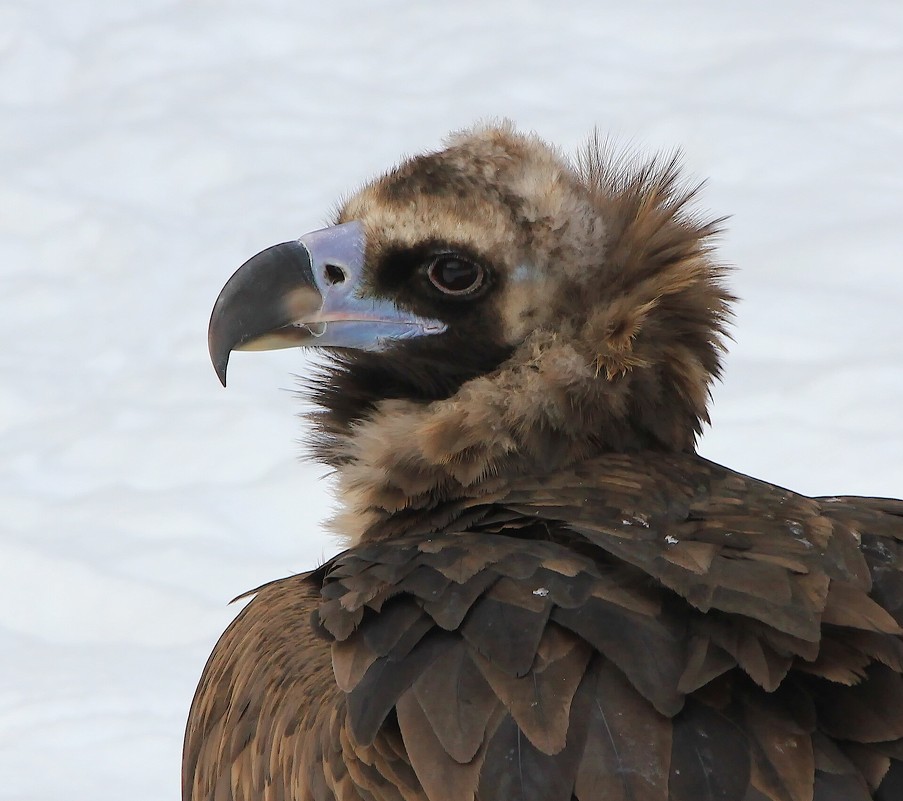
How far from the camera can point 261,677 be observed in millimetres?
3285

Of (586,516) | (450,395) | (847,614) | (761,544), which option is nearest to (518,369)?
(450,395)

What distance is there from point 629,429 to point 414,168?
2.97 feet

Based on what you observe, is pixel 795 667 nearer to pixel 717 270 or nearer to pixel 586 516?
pixel 586 516

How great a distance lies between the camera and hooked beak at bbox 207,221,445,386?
3754mm

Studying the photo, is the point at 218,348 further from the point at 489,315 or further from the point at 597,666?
the point at 597,666

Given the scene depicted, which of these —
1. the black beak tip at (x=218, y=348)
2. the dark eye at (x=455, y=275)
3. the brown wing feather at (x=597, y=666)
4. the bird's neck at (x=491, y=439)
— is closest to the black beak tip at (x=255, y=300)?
the black beak tip at (x=218, y=348)

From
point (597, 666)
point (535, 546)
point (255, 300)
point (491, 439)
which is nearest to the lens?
point (597, 666)

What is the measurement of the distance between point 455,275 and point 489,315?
0.14m

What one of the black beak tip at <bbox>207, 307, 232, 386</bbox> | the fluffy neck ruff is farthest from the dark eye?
the black beak tip at <bbox>207, 307, 232, 386</bbox>

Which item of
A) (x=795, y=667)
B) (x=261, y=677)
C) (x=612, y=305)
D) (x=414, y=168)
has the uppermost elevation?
(x=414, y=168)

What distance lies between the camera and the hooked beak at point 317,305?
3754 millimetres

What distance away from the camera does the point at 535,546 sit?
3.02 metres

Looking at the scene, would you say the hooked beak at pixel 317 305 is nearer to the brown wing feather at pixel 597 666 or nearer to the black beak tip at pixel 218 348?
the black beak tip at pixel 218 348

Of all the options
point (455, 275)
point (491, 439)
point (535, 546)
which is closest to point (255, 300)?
point (455, 275)
